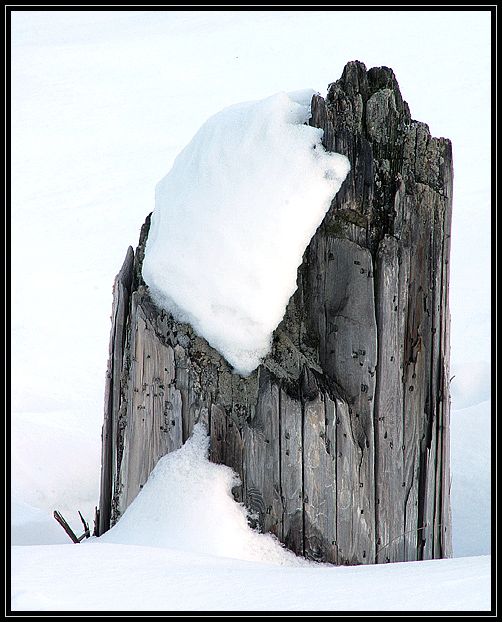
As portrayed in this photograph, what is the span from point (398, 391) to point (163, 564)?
0.99m

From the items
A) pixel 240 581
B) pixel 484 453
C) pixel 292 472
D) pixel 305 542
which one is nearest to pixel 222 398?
pixel 292 472

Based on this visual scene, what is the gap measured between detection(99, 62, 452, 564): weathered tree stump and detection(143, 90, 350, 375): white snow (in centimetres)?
5

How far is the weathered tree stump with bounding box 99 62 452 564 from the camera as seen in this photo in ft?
9.48

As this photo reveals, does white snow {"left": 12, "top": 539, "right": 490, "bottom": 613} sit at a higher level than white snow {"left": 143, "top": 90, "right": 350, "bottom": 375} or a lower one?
lower

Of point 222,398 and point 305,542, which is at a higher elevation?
point 222,398

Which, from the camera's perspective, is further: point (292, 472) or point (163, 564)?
point (292, 472)

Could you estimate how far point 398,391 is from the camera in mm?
2953

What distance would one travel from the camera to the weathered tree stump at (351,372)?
2889 millimetres

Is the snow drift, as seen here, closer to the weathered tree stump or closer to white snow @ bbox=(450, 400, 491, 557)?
the weathered tree stump

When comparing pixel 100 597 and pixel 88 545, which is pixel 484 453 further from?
pixel 100 597

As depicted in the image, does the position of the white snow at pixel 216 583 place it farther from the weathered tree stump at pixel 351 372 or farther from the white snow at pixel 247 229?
the white snow at pixel 247 229

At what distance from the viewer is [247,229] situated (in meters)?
2.91

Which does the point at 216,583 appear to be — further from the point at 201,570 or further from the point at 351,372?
the point at 351,372

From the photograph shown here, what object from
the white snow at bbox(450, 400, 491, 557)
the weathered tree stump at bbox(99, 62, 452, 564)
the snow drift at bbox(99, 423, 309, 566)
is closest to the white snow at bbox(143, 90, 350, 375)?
the weathered tree stump at bbox(99, 62, 452, 564)
